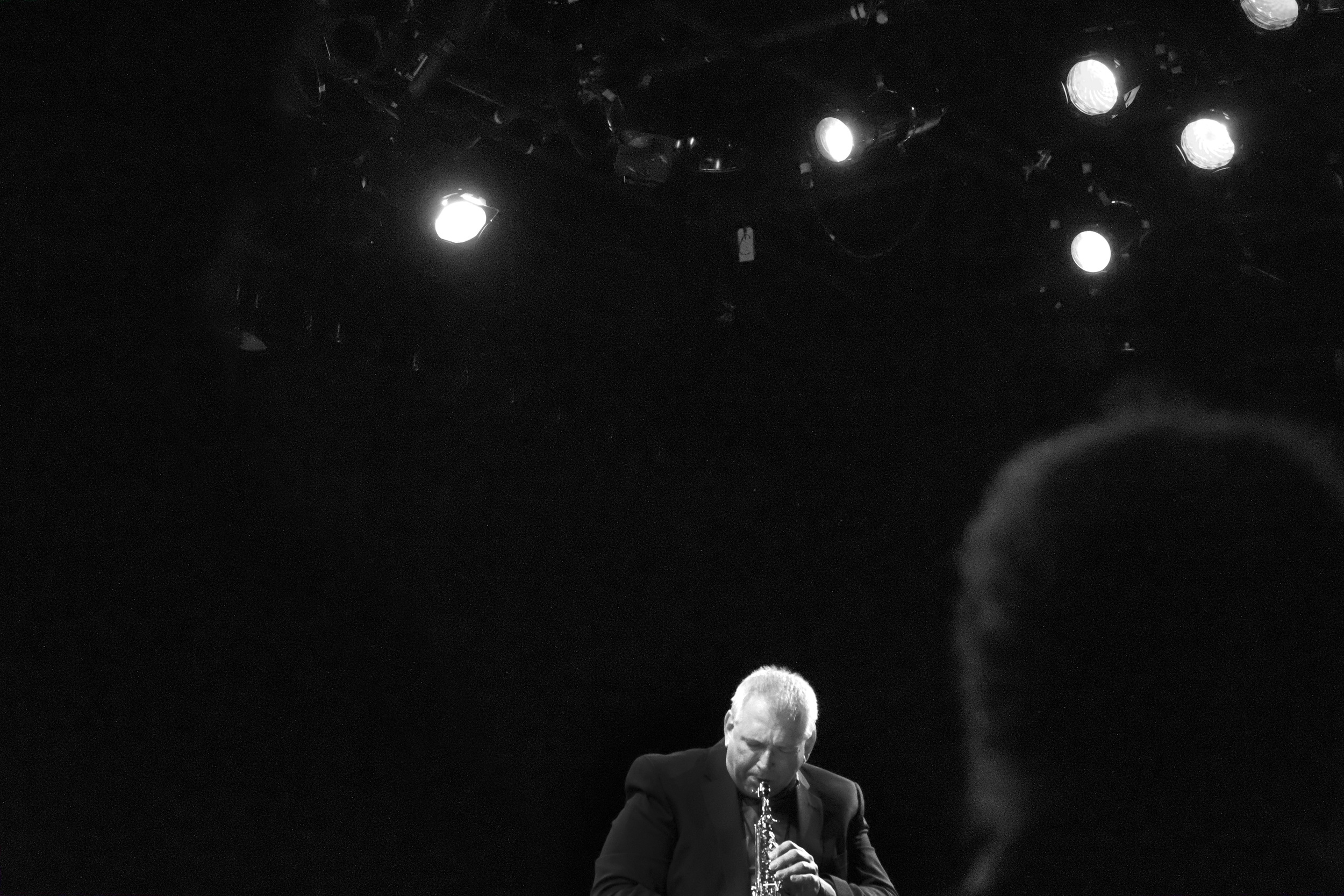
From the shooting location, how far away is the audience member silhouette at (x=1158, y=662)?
4449mm

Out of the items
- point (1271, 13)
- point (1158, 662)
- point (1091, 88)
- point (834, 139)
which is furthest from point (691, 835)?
point (1158, 662)

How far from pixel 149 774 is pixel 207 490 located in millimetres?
764

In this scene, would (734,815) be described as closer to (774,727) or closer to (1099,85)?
(774,727)

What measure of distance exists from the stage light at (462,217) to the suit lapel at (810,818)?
5.49 ft

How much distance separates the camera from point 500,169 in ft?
11.4

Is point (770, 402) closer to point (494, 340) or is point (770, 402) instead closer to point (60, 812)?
point (494, 340)

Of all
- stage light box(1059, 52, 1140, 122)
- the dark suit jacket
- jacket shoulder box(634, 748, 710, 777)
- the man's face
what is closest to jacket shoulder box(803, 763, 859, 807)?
the dark suit jacket

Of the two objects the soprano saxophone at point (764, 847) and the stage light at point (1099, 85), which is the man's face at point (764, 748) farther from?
the stage light at point (1099, 85)

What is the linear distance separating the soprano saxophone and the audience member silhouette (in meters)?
2.10

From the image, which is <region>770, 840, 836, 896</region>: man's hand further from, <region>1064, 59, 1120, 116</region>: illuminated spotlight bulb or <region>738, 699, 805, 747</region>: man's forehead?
<region>1064, 59, 1120, 116</region>: illuminated spotlight bulb

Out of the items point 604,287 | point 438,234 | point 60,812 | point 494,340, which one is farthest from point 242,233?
point 60,812

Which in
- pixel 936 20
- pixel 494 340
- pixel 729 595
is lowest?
pixel 729 595

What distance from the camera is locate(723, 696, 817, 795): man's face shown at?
260 cm

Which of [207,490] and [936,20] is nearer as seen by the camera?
[936,20]
